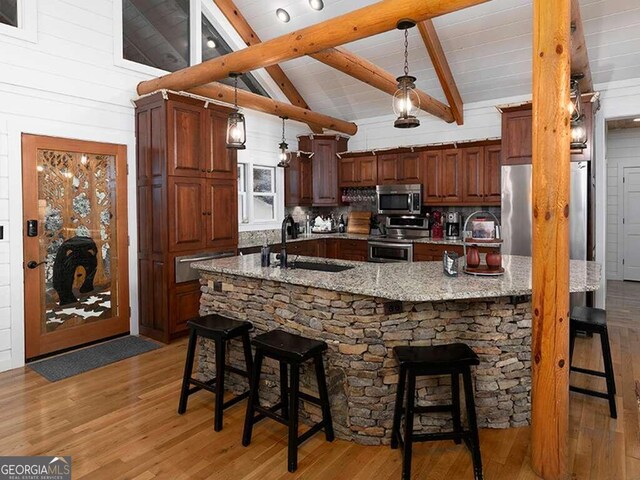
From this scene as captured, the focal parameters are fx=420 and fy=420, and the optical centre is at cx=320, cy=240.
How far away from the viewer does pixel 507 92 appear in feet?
18.9

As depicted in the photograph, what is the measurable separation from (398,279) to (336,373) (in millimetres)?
731

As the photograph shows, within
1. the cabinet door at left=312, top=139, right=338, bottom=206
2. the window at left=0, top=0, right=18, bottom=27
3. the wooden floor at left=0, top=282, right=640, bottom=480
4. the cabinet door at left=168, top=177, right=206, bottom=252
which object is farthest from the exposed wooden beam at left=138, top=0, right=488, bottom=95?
the cabinet door at left=312, top=139, right=338, bottom=206

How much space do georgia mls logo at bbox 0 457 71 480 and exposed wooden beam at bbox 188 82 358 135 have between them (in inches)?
139

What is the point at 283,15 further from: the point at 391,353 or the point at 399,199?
the point at 391,353

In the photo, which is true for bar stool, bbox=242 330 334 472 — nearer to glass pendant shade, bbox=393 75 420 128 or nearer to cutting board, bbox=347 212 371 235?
glass pendant shade, bbox=393 75 420 128

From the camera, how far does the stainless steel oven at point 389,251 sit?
236 inches

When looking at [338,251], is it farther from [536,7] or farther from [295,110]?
[536,7]

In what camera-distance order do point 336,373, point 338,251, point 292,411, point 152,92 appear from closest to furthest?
point 292,411
point 336,373
point 152,92
point 338,251

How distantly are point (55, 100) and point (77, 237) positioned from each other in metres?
1.37

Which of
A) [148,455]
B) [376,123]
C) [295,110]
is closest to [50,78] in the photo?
[295,110]

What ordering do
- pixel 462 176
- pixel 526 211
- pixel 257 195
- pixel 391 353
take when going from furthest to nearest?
pixel 257 195
pixel 462 176
pixel 526 211
pixel 391 353

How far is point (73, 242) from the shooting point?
434 centimetres

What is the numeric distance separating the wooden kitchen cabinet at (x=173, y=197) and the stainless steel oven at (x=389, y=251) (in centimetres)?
241

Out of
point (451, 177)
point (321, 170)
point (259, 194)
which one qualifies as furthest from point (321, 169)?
point (451, 177)
